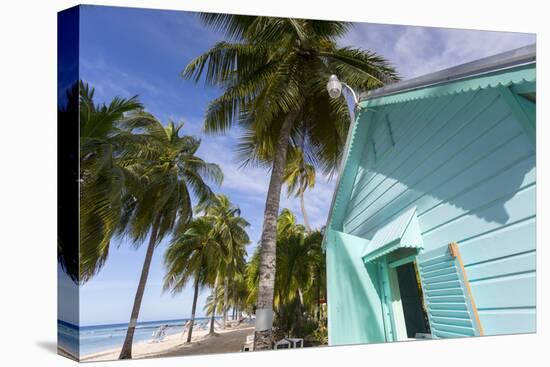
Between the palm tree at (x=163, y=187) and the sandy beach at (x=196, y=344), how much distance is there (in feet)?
2.03

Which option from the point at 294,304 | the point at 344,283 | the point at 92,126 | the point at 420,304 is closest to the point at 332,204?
the point at 344,283

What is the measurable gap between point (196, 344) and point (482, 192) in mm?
5243

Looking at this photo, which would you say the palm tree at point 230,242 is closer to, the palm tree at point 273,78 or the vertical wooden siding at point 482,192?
the palm tree at point 273,78

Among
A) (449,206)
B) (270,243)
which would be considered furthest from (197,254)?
(449,206)

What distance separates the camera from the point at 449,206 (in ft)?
16.5

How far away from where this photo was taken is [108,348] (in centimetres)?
571

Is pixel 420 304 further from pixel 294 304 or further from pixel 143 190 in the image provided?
pixel 143 190

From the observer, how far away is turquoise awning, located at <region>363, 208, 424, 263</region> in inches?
210

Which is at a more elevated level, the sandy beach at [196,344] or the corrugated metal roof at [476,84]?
the corrugated metal roof at [476,84]

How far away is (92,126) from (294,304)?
795 cm

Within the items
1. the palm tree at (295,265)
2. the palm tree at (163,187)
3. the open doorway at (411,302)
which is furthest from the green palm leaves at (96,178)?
the palm tree at (295,265)

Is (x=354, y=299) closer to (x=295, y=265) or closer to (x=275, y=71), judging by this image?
(x=275, y=71)

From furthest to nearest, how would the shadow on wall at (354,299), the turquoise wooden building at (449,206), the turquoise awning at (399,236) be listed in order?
the shadow on wall at (354,299) → the turquoise awning at (399,236) → the turquoise wooden building at (449,206)

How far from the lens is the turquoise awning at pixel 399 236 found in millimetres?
5344
